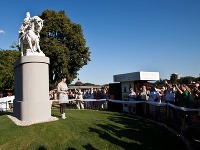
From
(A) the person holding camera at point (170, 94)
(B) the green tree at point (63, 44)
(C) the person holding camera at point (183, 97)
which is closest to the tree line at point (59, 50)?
(B) the green tree at point (63, 44)

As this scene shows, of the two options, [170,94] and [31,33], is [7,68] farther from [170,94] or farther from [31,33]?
[170,94]

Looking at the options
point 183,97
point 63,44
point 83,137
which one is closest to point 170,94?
point 183,97

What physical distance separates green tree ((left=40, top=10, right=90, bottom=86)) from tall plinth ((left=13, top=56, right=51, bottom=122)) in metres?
26.2

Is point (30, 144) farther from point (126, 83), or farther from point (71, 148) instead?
point (126, 83)

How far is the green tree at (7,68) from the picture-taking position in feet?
127

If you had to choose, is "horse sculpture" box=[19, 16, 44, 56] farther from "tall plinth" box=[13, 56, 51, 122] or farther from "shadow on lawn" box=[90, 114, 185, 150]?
"shadow on lawn" box=[90, 114, 185, 150]

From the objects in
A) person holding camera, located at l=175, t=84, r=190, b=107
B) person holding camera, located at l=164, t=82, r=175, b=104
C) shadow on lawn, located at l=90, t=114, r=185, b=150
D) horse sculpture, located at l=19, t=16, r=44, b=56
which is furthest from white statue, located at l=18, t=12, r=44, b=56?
person holding camera, located at l=175, t=84, r=190, b=107

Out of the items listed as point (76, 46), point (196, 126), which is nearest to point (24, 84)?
point (196, 126)

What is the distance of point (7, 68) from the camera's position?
40.3m

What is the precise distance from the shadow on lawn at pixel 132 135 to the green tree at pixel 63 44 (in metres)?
28.0

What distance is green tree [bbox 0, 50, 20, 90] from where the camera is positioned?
3862cm

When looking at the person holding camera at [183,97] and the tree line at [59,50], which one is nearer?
the person holding camera at [183,97]

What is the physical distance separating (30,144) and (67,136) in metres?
1.24

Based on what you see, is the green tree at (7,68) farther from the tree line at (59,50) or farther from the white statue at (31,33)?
the white statue at (31,33)
